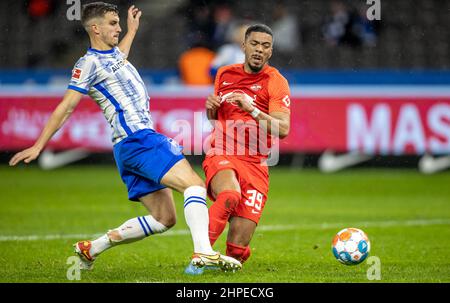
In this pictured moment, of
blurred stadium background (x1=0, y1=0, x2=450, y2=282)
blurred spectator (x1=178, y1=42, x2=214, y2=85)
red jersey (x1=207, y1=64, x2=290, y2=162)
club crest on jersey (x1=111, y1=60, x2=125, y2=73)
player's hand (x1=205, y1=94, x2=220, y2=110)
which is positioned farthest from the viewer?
blurred spectator (x1=178, y1=42, x2=214, y2=85)

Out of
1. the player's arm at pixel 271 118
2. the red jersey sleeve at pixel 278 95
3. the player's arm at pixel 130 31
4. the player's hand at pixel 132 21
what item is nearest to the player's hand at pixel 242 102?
the player's arm at pixel 271 118

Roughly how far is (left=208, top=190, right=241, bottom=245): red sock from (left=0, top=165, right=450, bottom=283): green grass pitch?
333mm

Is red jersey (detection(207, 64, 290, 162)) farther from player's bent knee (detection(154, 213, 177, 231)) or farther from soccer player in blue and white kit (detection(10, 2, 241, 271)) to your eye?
player's bent knee (detection(154, 213, 177, 231))

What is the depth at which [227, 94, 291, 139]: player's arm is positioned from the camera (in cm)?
760

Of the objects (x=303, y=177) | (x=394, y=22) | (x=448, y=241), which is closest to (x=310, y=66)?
(x=394, y=22)

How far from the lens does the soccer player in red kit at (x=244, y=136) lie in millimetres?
7855

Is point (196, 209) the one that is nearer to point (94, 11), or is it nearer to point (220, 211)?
point (220, 211)

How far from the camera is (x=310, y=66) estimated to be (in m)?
20.9

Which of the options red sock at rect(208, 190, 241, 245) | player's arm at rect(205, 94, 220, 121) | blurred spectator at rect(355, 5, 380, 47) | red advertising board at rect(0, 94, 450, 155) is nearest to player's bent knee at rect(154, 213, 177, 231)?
red sock at rect(208, 190, 241, 245)

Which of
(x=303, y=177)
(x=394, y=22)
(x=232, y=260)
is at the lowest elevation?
(x=303, y=177)

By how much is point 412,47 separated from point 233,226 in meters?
13.7

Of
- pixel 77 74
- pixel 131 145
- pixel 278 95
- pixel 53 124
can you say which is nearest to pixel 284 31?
pixel 278 95

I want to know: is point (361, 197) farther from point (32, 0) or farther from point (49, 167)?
point (32, 0)
